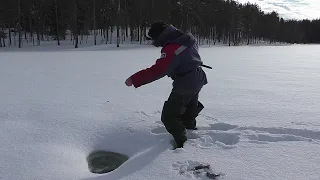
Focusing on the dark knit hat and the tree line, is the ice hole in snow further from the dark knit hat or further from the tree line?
the tree line

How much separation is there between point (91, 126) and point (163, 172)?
1474mm

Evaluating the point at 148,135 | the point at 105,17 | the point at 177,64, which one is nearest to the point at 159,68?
the point at 177,64

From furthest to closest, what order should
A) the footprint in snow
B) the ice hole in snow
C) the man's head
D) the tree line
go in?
the tree line, the man's head, the ice hole in snow, the footprint in snow

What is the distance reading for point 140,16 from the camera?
140ft

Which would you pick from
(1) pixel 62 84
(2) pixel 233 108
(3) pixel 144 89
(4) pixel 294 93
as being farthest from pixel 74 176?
(4) pixel 294 93

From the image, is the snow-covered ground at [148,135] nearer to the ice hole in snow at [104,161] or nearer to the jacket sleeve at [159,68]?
the ice hole in snow at [104,161]

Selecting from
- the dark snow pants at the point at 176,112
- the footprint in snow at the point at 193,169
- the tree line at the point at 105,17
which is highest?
the tree line at the point at 105,17

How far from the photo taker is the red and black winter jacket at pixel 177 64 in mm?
3242

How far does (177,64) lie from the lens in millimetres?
3289

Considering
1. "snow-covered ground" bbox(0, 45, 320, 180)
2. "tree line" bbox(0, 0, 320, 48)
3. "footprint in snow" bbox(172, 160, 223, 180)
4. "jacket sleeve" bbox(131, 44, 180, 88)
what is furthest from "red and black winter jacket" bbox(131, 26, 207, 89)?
"tree line" bbox(0, 0, 320, 48)

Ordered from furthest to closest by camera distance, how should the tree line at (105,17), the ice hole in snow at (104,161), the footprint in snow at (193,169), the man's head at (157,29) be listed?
the tree line at (105,17), the man's head at (157,29), the ice hole in snow at (104,161), the footprint in snow at (193,169)

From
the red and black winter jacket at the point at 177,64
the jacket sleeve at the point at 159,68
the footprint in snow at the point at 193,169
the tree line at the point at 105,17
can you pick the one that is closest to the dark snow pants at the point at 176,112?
the red and black winter jacket at the point at 177,64

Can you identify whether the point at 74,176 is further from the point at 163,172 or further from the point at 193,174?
the point at 193,174

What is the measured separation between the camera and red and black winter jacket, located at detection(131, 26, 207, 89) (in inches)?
128
